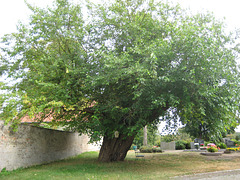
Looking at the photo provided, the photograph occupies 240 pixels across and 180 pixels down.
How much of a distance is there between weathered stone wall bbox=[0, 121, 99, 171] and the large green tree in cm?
95

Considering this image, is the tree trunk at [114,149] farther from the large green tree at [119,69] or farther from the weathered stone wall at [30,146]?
the weathered stone wall at [30,146]

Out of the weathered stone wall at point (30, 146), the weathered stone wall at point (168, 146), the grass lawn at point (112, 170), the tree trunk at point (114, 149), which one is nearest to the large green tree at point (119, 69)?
the tree trunk at point (114, 149)

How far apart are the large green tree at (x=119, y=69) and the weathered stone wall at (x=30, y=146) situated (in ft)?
3.11

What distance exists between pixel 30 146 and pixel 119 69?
6.13 m

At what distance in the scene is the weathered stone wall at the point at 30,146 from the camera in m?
9.12

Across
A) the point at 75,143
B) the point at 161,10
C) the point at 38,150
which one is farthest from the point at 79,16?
the point at 75,143

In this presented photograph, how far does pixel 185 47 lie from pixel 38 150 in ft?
30.1

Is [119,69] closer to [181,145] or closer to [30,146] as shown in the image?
[30,146]

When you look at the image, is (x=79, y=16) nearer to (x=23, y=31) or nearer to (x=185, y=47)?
(x=23, y=31)

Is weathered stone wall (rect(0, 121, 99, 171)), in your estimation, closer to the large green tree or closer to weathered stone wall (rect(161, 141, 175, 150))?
the large green tree

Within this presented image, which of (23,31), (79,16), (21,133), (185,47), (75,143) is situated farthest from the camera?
(75,143)

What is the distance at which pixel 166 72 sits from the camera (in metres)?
8.82

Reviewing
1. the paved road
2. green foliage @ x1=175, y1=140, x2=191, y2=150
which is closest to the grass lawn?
the paved road

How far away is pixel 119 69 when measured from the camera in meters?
9.16
